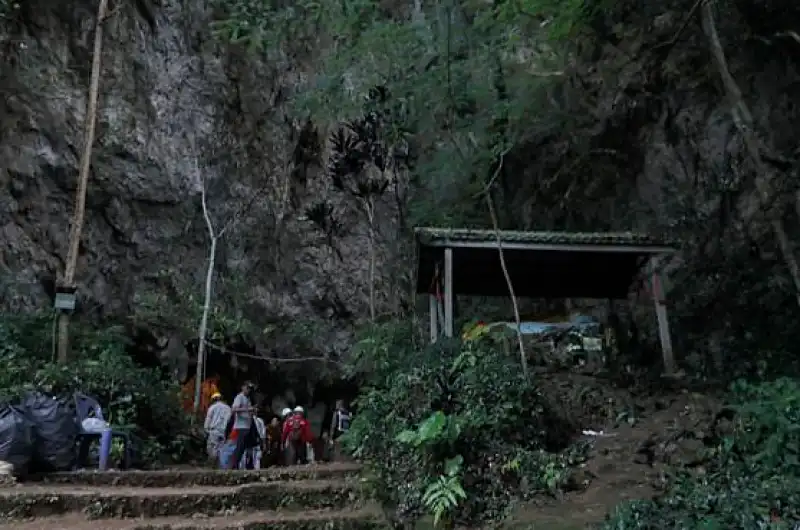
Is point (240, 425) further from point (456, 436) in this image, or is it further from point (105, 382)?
point (456, 436)

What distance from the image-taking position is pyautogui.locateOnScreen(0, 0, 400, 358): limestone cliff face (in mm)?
14961

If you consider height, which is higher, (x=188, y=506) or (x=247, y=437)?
(x=247, y=437)

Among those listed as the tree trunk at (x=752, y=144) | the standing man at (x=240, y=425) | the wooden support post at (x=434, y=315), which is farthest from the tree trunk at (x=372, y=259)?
the tree trunk at (x=752, y=144)

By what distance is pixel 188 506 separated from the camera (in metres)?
6.51

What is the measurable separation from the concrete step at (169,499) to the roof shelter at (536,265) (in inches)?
116

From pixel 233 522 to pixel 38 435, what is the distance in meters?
3.06

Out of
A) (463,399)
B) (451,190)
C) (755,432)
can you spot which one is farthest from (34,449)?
(451,190)

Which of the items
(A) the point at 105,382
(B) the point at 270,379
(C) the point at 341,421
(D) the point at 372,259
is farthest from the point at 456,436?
(B) the point at 270,379

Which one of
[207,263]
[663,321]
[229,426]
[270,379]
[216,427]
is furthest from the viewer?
[270,379]

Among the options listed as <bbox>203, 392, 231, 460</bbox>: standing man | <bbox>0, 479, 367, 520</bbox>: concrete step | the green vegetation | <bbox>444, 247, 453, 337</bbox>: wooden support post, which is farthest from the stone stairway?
the green vegetation

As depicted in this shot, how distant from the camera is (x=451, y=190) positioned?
15039 mm

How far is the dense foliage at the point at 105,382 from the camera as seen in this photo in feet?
33.2

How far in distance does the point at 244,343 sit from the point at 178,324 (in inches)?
73.9

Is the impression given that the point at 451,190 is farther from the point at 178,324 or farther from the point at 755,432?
the point at 755,432
